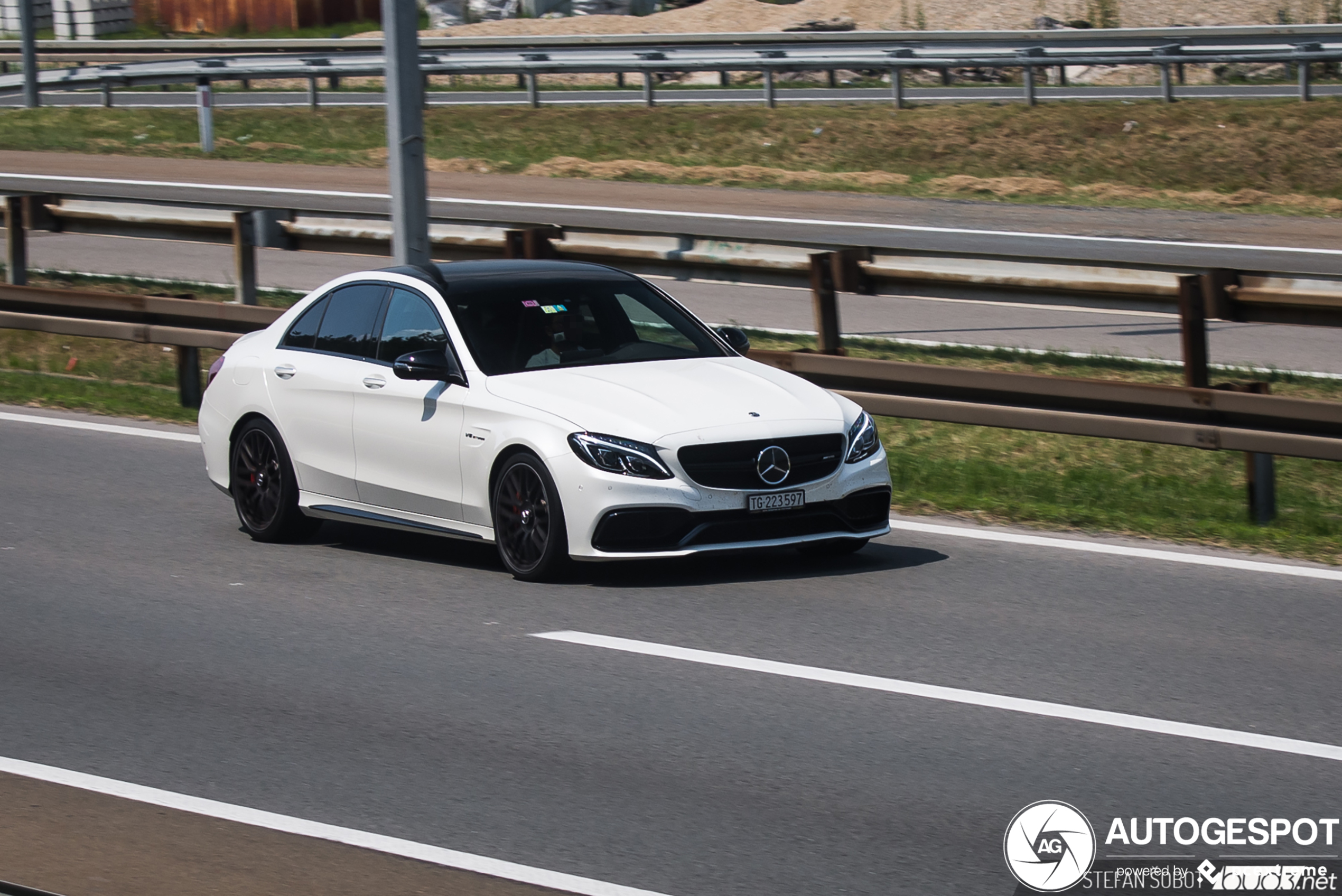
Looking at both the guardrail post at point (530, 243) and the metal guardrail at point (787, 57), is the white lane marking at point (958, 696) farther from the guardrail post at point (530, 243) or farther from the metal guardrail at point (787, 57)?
the metal guardrail at point (787, 57)

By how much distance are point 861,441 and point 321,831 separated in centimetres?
416

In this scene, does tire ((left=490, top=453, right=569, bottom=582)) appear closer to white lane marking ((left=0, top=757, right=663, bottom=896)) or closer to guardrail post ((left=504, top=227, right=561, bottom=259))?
white lane marking ((left=0, top=757, right=663, bottom=896))

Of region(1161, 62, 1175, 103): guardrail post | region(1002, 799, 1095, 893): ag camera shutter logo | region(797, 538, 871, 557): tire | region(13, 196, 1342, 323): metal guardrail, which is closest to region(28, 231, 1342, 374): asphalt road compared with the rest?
region(13, 196, 1342, 323): metal guardrail

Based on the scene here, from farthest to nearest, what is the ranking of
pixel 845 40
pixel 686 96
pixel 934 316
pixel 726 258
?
pixel 686 96 < pixel 845 40 < pixel 934 316 < pixel 726 258

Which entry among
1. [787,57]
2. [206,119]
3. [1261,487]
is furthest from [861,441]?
[206,119]

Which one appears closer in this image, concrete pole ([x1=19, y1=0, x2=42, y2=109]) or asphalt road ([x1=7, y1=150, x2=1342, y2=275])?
asphalt road ([x1=7, y1=150, x2=1342, y2=275])

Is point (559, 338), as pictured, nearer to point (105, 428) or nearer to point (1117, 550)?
point (1117, 550)

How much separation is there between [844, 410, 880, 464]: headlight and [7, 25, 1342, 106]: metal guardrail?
19.7 metres

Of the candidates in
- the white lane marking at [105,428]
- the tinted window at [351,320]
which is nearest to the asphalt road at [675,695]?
the tinted window at [351,320]

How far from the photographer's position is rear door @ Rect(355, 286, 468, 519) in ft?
30.3

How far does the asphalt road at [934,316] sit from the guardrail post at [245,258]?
111cm

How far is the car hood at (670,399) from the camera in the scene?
8.62 m

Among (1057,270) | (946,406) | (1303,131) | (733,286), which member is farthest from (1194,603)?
(1303,131)

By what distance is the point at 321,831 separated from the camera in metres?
5.60
